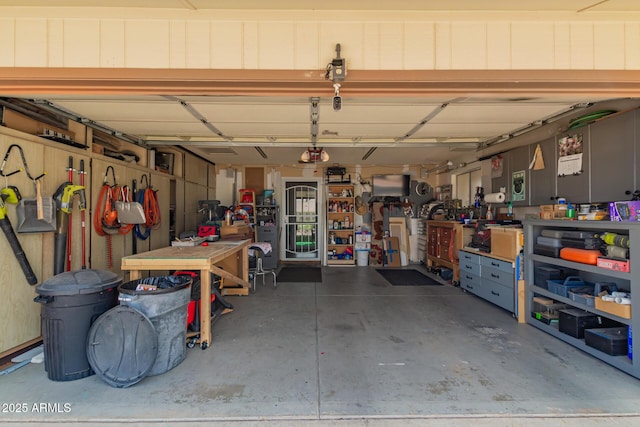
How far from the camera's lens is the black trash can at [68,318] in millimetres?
2113

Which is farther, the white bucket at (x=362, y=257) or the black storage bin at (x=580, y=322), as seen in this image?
the white bucket at (x=362, y=257)

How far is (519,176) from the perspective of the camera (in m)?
4.08

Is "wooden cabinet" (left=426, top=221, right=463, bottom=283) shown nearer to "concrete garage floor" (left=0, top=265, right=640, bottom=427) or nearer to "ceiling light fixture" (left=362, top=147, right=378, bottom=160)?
"concrete garage floor" (left=0, top=265, right=640, bottom=427)

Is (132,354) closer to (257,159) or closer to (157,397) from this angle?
(157,397)

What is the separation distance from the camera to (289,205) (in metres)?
7.43

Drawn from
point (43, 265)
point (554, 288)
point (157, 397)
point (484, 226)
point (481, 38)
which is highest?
point (481, 38)

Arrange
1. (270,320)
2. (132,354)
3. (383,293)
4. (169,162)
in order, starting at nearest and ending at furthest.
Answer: (132,354) → (270,320) → (383,293) → (169,162)

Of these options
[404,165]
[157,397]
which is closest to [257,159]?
[404,165]

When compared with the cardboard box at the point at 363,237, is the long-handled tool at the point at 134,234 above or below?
above

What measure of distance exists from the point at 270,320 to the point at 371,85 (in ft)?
9.01

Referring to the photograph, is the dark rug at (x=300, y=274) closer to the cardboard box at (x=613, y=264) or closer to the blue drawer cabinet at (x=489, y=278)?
the blue drawer cabinet at (x=489, y=278)

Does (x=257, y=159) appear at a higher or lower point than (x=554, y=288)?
higher

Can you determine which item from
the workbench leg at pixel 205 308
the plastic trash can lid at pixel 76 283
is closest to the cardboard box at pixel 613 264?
the workbench leg at pixel 205 308

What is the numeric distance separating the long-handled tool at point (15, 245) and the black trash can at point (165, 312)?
0.92 m
